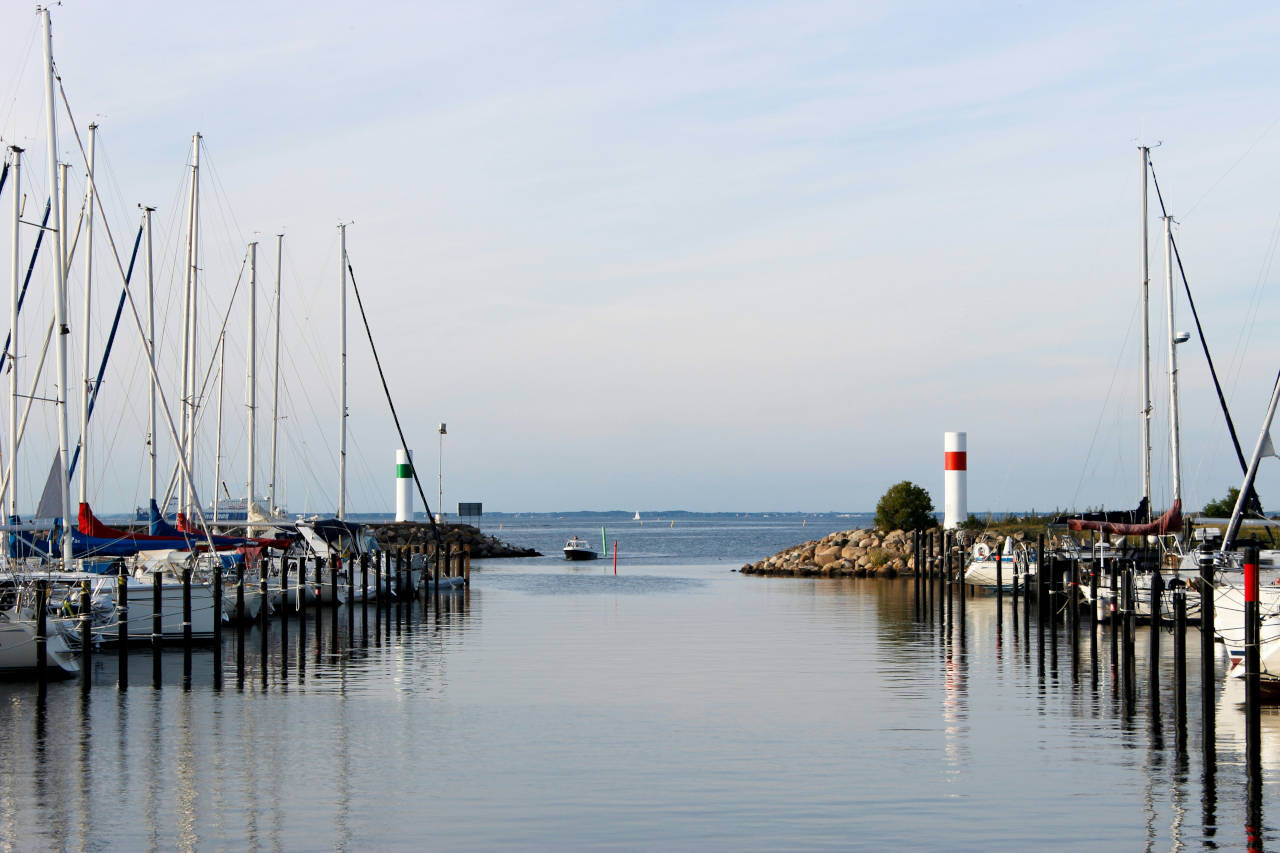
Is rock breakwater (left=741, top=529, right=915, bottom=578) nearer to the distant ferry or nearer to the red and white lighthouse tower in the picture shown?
the red and white lighthouse tower

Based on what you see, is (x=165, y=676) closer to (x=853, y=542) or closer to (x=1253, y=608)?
(x=1253, y=608)

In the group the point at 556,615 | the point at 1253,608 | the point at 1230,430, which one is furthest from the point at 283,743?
the point at 1230,430

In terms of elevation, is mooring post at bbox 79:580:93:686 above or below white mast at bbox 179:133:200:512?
below

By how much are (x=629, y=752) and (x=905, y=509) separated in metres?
61.8

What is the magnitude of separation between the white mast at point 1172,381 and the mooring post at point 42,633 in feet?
104

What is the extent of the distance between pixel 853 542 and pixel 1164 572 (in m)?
40.9

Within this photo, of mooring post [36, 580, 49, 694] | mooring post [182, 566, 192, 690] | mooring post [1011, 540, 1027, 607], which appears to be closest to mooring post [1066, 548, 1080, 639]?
mooring post [1011, 540, 1027, 607]

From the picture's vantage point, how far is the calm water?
1595cm

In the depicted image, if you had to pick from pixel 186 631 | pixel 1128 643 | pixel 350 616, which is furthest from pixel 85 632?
pixel 1128 643

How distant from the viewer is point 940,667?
31.6 metres

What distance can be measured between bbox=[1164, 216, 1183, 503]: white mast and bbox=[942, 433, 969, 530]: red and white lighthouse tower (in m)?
27.7

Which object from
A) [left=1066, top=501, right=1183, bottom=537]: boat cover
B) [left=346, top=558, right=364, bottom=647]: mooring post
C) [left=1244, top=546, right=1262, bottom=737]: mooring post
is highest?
[left=1066, top=501, right=1183, bottom=537]: boat cover

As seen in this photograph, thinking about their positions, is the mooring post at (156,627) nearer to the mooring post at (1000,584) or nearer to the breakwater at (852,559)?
the mooring post at (1000,584)

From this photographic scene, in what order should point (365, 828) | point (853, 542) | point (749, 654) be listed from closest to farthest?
point (365, 828) → point (749, 654) → point (853, 542)
